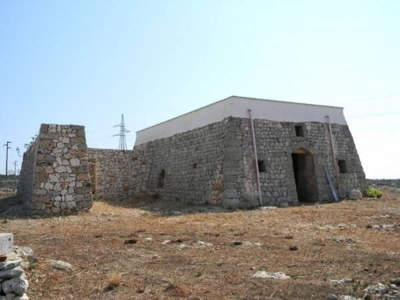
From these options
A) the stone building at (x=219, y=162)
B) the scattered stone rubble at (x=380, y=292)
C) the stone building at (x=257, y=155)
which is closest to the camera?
the scattered stone rubble at (x=380, y=292)

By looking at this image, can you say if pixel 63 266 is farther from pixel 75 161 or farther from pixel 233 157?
pixel 233 157

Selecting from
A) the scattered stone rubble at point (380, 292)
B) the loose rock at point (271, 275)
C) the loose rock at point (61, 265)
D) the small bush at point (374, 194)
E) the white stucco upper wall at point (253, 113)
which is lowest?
the scattered stone rubble at point (380, 292)

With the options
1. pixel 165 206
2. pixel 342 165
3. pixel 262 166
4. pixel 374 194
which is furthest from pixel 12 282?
pixel 374 194

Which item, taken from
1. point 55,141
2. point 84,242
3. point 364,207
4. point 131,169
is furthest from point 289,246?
point 131,169

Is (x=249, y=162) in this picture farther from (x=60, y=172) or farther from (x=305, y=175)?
(x=60, y=172)

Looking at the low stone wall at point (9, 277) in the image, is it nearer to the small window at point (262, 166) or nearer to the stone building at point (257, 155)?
the stone building at point (257, 155)

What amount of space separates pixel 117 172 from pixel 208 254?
14246mm

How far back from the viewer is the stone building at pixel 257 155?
1611 centimetres

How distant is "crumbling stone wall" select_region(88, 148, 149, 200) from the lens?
1978 centimetres

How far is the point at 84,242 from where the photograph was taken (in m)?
7.98

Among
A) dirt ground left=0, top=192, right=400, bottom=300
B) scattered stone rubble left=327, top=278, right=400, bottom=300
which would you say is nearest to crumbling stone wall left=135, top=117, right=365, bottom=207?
dirt ground left=0, top=192, right=400, bottom=300

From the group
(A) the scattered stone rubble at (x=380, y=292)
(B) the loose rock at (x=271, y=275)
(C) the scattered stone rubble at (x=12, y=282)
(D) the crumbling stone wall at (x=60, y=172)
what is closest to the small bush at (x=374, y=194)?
(D) the crumbling stone wall at (x=60, y=172)

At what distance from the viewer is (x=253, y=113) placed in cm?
1722

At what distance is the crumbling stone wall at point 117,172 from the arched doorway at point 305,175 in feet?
28.5
